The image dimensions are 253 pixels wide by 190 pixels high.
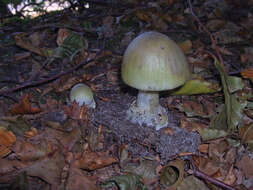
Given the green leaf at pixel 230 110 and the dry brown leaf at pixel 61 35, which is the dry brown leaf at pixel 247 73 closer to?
the green leaf at pixel 230 110

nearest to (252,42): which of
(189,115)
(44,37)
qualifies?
(189,115)

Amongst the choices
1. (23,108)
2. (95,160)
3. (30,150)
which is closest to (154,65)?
(95,160)

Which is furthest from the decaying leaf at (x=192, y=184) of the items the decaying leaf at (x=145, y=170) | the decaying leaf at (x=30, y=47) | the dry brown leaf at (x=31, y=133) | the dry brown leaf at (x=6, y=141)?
the decaying leaf at (x=30, y=47)

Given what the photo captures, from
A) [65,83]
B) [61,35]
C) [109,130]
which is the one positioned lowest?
[109,130]

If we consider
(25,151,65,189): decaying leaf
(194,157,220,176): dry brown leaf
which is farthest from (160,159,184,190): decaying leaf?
(25,151,65,189): decaying leaf

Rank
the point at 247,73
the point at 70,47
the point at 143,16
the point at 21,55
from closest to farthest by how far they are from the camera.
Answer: the point at 247,73
the point at 21,55
the point at 70,47
the point at 143,16

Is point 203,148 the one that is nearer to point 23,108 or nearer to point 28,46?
point 23,108

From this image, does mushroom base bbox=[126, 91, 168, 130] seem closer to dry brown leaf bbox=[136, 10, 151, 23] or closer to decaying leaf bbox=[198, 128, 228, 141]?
decaying leaf bbox=[198, 128, 228, 141]
